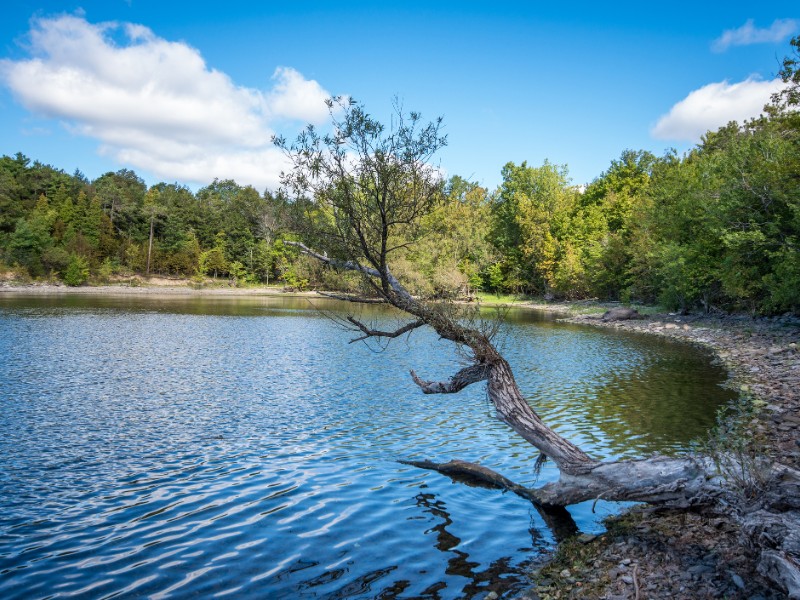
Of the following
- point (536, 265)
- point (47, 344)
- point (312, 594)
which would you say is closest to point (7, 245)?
point (47, 344)

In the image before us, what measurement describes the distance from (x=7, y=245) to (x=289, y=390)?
10797 centimetres

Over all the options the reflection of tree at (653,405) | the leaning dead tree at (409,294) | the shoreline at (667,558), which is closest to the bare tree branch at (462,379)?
the leaning dead tree at (409,294)

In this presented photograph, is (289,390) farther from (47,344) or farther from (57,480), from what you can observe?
(47,344)

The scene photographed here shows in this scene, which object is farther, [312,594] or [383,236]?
[383,236]

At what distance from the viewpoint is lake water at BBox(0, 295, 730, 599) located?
28.8 ft

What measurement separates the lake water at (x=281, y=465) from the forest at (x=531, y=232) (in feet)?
16.8

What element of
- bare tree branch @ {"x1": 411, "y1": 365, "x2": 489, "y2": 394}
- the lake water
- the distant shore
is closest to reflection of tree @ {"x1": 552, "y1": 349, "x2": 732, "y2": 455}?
the lake water

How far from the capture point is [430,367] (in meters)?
30.6

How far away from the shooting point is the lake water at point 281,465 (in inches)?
345

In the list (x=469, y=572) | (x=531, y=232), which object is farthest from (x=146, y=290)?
(x=469, y=572)

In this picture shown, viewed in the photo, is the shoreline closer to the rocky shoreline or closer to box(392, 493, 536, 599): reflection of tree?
the rocky shoreline

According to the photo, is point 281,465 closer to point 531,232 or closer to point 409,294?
point 409,294

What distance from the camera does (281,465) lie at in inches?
560

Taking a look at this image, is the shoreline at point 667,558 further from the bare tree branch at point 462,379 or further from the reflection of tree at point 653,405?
the bare tree branch at point 462,379
